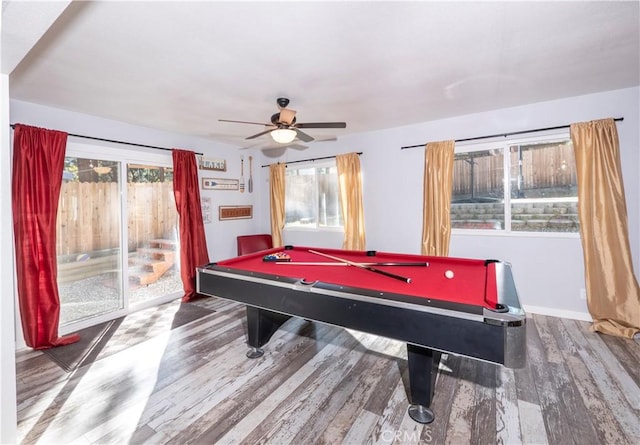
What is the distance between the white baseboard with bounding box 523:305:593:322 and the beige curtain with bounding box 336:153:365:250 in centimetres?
217

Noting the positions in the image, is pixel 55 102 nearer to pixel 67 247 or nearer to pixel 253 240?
pixel 67 247

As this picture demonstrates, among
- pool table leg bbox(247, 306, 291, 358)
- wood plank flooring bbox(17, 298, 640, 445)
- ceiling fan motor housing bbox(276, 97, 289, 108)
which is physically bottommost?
wood plank flooring bbox(17, 298, 640, 445)

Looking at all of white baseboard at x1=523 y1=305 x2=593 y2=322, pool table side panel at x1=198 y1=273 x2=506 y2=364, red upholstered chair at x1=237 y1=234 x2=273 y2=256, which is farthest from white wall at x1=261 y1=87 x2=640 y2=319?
pool table side panel at x1=198 y1=273 x2=506 y2=364

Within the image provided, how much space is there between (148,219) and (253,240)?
5.25ft

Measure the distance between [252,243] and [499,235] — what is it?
3616mm

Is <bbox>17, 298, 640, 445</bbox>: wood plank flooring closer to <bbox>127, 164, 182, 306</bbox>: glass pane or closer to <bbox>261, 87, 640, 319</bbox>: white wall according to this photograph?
<bbox>261, 87, 640, 319</bbox>: white wall

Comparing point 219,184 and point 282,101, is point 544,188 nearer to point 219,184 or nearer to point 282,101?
point 282,101

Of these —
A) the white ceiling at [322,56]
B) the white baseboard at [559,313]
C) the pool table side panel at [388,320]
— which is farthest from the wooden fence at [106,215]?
the white baseboard at [559,313]

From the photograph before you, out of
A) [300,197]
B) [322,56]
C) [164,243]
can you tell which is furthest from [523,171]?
[164,243]

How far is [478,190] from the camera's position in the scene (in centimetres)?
372

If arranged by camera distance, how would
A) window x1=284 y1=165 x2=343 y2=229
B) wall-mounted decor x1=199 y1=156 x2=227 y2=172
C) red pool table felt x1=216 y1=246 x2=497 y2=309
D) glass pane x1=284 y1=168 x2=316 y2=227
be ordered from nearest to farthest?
1. red pool table felt x1=216 y1=246 x2=497 y2=309
2. wall-mounted decor x1=199 y1=156 x2=227 y2=172
3. window x1=284 y1=165 x2=343 y2=229
4. glass pane x1=284 y1=168 x2=316 y2=227

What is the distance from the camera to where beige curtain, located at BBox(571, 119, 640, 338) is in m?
2.84

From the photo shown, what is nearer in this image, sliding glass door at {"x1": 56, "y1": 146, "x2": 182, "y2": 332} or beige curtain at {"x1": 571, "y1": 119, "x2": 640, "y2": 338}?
beige curtain at {"x1": 571, "y1": 119, "x2": 640, "y2": 338}

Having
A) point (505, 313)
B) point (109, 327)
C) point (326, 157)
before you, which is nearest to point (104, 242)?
point (109, 327)
